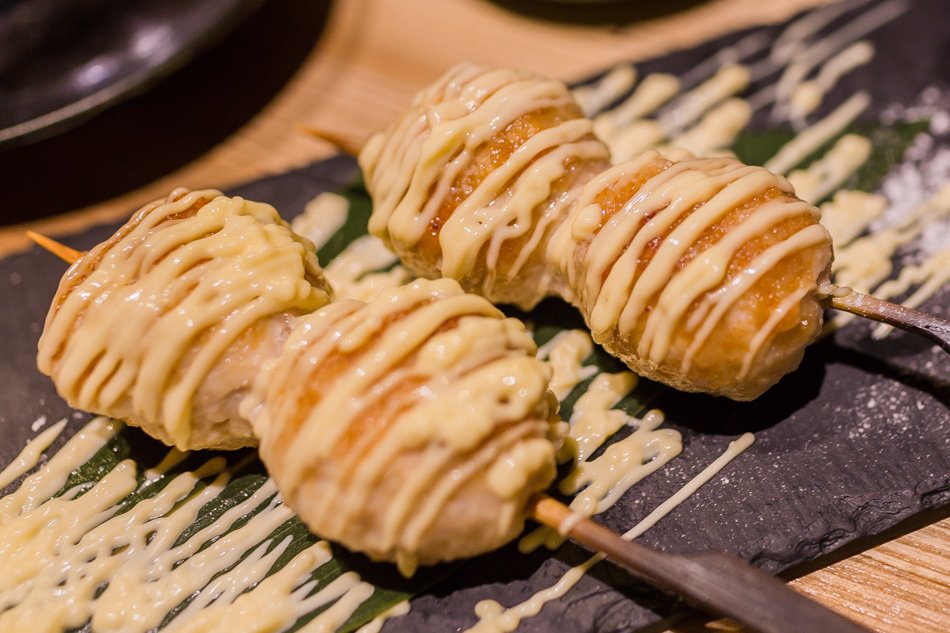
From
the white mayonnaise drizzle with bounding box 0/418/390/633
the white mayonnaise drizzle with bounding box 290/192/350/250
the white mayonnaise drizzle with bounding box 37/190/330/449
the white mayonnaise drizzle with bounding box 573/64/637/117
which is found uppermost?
the white mayonnaise drizzle with bounding box 573/64/637/117

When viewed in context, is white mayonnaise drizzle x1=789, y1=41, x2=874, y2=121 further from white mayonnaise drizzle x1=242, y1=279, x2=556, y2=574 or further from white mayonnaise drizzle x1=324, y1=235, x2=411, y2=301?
white mayonnaise drizzle x1=242, y1=279, x2=556, y2=574

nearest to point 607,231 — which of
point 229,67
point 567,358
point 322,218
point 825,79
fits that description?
point 567,358

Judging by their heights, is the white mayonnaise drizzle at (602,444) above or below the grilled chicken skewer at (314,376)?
below

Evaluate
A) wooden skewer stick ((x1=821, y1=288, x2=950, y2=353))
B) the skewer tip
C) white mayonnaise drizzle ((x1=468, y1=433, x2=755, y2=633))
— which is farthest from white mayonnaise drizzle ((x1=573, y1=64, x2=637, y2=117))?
the skewer tip

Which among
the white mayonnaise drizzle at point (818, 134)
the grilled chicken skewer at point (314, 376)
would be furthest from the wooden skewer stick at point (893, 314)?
the white mayonnaise drizzle at point (818, 134)

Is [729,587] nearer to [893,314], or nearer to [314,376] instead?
[893,314]

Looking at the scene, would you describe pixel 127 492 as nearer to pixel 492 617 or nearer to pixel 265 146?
pixel 492 617

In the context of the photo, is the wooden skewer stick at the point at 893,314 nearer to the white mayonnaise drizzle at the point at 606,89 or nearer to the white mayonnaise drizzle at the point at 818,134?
the white mayonnaise drizzle at the point at 818,134
